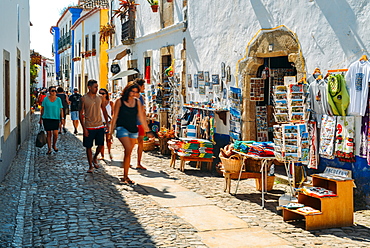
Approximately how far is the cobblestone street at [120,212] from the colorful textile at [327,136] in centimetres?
100

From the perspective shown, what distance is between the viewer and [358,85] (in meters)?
6.81

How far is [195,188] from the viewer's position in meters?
8.46

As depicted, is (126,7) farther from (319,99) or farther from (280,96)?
(319,99)

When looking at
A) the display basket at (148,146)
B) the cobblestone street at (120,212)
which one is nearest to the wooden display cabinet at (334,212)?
the cobblestone street at (120,212)

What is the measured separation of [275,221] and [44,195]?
11.5 feet

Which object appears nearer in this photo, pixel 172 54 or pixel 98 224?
pixel 98 224

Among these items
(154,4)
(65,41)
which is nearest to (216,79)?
(154,4)

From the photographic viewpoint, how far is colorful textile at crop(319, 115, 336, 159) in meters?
7.33

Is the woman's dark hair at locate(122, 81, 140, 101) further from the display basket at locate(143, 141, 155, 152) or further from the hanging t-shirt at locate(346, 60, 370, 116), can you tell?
the display basket at locate(143, 141, 155, 152)

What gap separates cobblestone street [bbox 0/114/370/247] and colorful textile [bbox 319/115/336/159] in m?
1.00

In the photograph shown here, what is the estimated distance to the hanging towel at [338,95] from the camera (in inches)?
278

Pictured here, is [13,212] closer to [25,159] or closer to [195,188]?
[195,188]

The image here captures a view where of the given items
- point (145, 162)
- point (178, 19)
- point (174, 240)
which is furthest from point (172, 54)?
point (174, 240)

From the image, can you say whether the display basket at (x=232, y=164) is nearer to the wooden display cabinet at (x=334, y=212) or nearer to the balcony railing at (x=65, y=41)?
the wooden display cabinet at (x=334, y=212)
